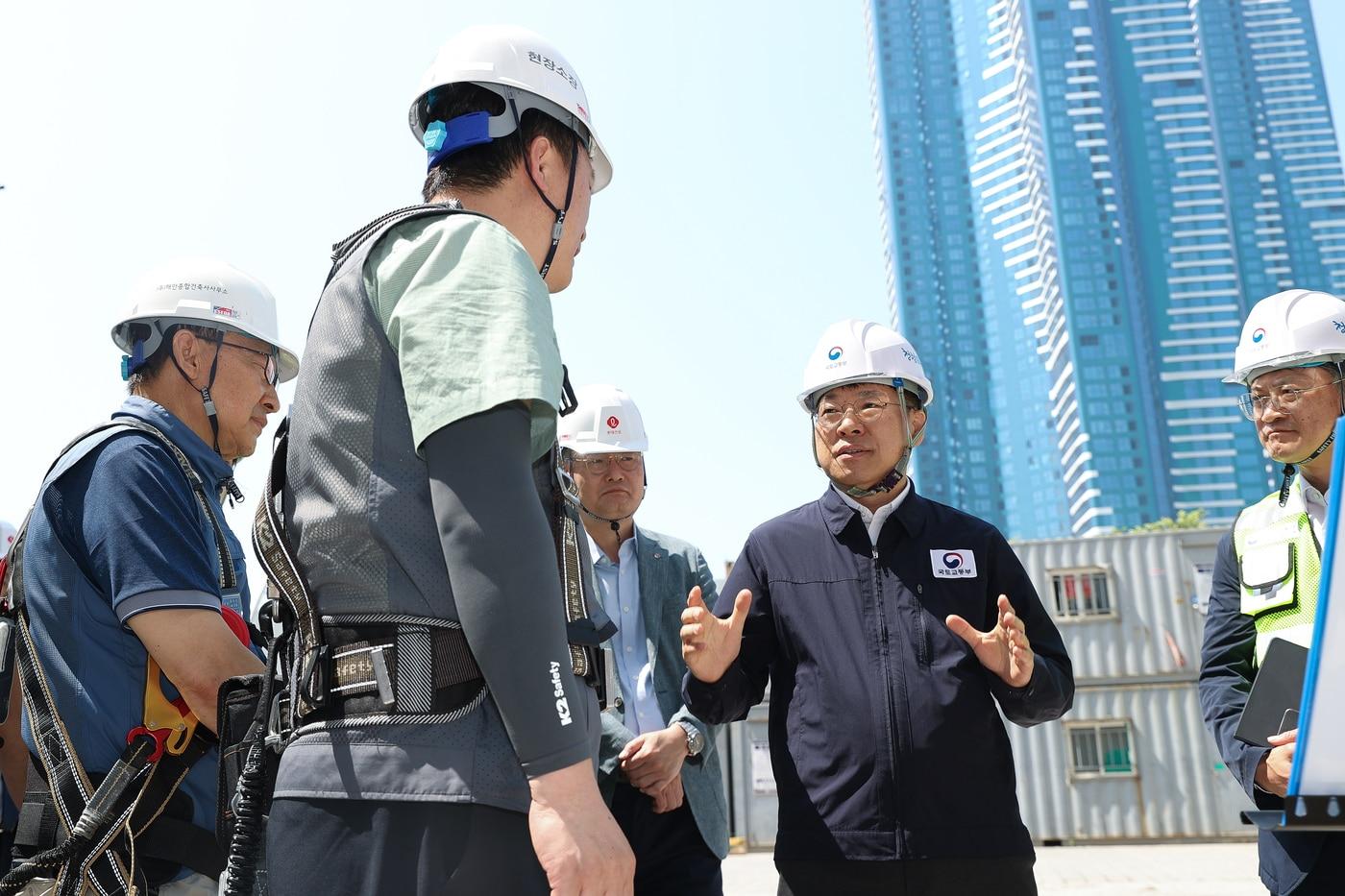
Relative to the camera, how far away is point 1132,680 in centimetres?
A: 1969

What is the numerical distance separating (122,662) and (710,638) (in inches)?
63.3

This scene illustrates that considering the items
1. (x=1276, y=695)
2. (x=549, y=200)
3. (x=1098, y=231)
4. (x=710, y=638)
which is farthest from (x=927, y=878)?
(x=1098, y=231)

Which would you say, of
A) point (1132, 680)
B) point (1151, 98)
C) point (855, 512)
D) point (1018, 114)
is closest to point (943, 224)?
point (1018, 114)

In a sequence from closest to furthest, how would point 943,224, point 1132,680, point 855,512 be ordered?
point 855,512 → point 1132,680 → point 943,224

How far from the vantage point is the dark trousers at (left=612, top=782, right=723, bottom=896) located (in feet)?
12.7

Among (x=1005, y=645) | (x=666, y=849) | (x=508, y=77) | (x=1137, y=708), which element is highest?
(x=508, y=77)

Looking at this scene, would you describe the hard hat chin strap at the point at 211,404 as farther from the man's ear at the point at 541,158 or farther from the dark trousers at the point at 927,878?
the dark trousers at the point at 927,878

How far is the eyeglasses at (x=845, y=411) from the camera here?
3855mm

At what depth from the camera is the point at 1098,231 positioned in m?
129

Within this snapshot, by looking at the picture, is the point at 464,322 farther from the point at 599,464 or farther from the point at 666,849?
the point at 599,464

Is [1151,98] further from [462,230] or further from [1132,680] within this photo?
[462,230]

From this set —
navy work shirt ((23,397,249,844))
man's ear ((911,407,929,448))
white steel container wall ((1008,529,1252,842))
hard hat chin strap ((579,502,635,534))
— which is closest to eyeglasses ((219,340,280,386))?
navy work shirt ((23,397,249,844))

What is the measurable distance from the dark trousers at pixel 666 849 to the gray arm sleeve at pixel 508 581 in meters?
2.46

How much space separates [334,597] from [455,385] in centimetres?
42
